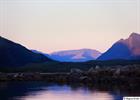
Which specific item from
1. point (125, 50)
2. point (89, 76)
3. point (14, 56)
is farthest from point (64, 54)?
point (125, 50)

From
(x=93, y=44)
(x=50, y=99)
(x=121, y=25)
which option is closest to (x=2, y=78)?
(x=50, y=99)

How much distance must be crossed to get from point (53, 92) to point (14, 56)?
0.77m

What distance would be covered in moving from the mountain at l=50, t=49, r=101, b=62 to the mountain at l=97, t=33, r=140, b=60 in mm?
129

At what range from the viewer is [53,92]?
6105 mm

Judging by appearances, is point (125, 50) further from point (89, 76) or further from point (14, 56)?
point (14, 56)

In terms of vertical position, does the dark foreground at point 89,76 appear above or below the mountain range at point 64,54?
below

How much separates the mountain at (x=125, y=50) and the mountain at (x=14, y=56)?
85 centimetres

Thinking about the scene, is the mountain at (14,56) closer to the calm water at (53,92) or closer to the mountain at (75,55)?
the mountain at (75,55)

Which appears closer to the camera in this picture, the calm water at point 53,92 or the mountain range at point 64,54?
the calm water at point 53,92

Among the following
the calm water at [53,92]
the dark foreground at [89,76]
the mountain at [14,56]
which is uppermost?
the mountain at [14,56]

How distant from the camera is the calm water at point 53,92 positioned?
19.4ft

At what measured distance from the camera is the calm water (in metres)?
5.92

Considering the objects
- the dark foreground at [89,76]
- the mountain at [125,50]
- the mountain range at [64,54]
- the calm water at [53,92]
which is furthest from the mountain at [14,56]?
the mountain at [125,50]

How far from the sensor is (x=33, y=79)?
6344 millimetres
